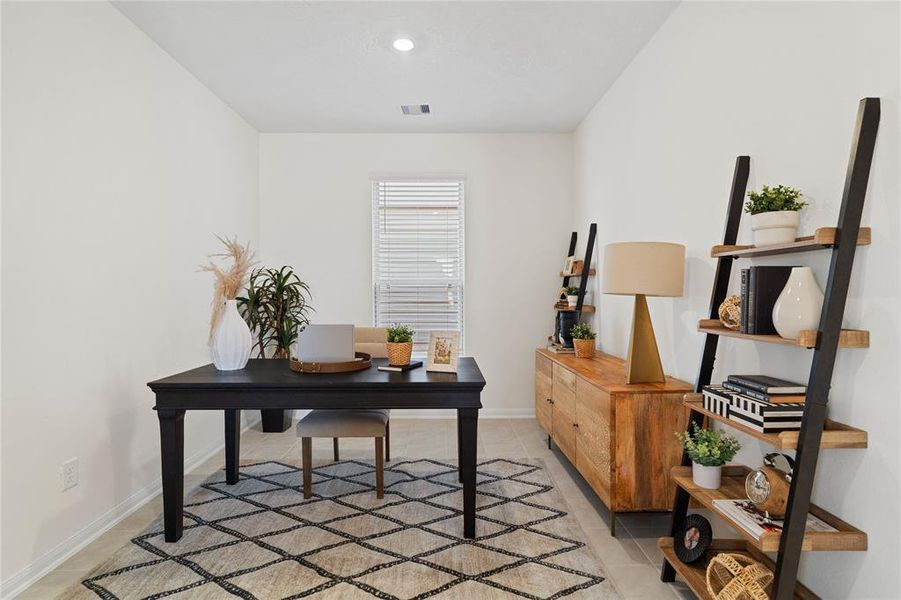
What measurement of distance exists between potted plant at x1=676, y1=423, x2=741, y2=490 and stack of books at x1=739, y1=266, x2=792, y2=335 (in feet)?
1.55

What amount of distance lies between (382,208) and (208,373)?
2.77m

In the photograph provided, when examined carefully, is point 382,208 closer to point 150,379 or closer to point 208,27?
point 208,27

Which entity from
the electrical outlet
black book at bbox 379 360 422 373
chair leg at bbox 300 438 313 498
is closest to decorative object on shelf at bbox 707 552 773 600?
black book at bbox 379 360 422 373

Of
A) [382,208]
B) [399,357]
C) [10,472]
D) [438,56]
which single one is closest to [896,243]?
[399,357]

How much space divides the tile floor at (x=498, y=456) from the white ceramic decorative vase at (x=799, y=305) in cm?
120

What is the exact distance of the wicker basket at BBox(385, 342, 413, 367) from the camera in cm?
281

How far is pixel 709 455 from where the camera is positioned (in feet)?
6.41

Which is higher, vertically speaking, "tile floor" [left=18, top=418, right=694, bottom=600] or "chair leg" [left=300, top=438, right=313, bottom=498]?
"chair leg" [left=300, top=438, right=313, bottom=498]

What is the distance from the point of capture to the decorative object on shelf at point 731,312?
200cm

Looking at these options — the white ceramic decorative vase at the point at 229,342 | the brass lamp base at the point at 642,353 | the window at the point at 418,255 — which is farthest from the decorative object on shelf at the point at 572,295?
the white ceramic decorative vase at the point at 229,342

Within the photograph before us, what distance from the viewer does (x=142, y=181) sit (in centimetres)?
310

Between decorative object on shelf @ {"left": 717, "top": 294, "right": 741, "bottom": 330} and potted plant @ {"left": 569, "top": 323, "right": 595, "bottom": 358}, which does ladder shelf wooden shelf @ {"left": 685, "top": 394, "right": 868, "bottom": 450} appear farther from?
potted plant @ {"left": 569, "top": 323, "right": 595, "bottom": 358}

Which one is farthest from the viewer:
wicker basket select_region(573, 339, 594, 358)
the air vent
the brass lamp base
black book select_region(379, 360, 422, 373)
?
the air vent

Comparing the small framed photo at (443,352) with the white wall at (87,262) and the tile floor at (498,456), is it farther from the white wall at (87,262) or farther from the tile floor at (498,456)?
the white wall at (87,262)
